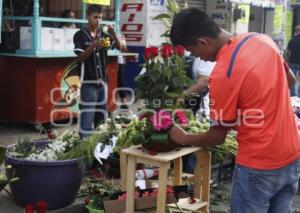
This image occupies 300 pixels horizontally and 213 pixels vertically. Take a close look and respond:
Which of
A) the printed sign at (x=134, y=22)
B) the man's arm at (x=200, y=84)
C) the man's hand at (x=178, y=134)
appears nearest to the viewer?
the man's hand at (x=178, y=134)

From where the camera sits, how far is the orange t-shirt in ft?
7.61

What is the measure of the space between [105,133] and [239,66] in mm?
1952

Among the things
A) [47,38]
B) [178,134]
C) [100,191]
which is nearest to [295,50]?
[47,38]

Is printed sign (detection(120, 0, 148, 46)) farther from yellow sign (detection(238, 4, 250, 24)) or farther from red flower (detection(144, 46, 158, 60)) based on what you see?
red flower (detection(144, 46, 158, 60))

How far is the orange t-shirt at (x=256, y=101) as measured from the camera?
2318 millimetres

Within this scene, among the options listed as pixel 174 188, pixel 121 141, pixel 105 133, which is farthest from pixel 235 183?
pixel 105 133

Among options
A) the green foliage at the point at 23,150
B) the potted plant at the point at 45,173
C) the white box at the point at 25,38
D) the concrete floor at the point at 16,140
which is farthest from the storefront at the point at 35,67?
the potted plant at the point at 45,173

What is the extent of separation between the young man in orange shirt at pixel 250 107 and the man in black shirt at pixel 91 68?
10.2ft

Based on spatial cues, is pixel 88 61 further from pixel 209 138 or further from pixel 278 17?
pixel 278 17

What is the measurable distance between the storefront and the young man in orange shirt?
16.5ft

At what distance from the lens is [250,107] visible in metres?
2.37

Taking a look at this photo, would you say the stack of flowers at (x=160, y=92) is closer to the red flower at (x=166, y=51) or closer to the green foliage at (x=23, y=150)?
the red flower at (x=166, y=51)

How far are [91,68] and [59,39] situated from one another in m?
2.12

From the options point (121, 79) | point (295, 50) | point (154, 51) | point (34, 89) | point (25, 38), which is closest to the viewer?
point (154, 51)
